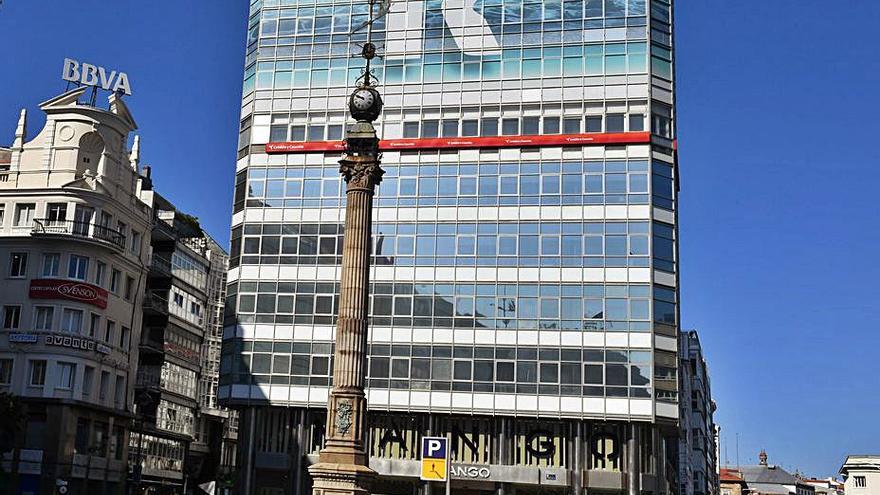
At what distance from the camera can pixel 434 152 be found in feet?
217

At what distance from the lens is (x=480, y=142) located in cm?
6544

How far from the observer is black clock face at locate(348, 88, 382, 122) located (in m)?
41.3

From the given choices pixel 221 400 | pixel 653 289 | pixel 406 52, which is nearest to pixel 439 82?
pixel 406 52

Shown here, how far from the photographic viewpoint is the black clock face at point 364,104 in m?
41.3

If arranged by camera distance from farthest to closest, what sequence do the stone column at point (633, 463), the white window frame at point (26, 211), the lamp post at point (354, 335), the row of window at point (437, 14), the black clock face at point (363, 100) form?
the white window frame at point (26, 211), the row of window at point (437, 14), the stone column at point (633, 463), the black clock face at point (363, 100), the lamp post at point (354, 335)

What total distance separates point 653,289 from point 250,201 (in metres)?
25.9

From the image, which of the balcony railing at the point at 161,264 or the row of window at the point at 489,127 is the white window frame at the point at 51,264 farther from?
the row of window at the point at 489,127

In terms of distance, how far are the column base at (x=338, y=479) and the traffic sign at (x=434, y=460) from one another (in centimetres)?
478

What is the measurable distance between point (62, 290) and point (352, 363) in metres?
34.4

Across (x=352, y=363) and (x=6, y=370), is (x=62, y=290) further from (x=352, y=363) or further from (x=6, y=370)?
(x=352, y=363)

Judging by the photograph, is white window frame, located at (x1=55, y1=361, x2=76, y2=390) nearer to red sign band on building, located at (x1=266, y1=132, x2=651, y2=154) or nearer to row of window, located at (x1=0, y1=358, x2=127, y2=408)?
row of window, located at (x1=0, y1=358, x2=127, y2=408)

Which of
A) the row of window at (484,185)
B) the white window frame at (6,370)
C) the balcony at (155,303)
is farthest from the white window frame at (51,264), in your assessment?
the row of window at (484,185)

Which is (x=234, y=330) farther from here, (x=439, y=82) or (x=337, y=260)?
(x=439, y=82)

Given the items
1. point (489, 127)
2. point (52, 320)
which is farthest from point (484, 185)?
point (52, 320)
